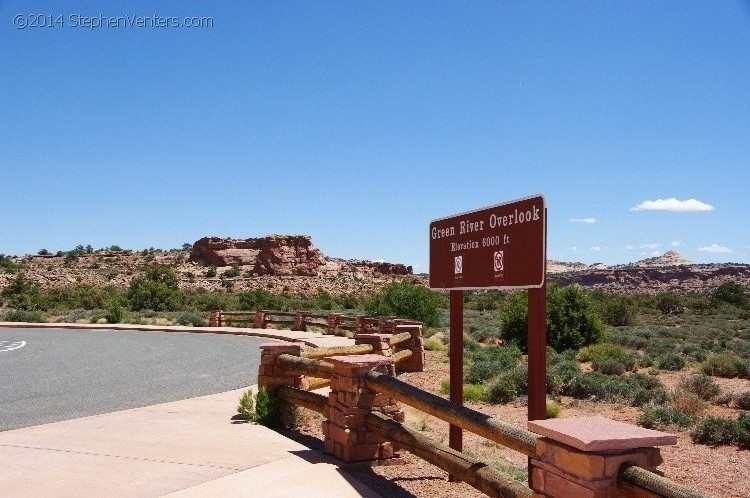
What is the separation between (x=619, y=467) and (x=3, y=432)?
7781 millimetres

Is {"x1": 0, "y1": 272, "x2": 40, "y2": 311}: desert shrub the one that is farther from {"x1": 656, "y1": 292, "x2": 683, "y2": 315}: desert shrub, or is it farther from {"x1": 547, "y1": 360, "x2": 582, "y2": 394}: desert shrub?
{"x1": 656, "y1": 292, "x2": 683, "y2": 315}: desert shrub

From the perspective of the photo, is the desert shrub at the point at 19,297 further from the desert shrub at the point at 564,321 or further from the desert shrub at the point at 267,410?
the desert shrub at the point at 267,410

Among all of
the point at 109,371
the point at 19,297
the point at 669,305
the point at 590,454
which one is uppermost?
the point at 669,305

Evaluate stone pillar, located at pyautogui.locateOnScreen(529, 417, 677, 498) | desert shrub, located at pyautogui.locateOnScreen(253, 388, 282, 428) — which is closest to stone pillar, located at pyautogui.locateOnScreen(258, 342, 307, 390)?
desert shrub, located at pyautogui.locateOnScreen(253, 388, 282, 428)

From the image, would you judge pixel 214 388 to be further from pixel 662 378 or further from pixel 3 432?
pixel 662 378

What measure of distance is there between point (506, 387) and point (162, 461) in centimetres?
848

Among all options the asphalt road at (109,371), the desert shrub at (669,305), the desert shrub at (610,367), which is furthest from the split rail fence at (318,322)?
the desert shrub at (669,305)

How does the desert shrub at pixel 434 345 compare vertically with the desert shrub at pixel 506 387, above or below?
above

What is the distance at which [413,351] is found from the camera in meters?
17.3

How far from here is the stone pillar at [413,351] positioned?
17.3 meters

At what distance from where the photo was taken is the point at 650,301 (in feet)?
Answer: 217

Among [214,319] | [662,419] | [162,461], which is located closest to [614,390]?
[662,419]

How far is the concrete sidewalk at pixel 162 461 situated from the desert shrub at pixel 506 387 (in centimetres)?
621

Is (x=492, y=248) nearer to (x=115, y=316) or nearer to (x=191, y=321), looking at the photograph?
(x=191, y=321)
